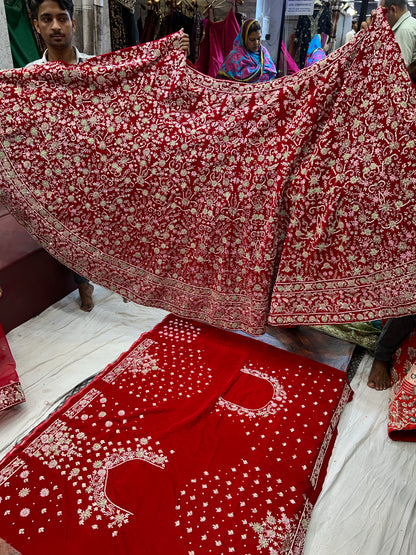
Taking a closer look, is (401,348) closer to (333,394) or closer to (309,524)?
(333,394)

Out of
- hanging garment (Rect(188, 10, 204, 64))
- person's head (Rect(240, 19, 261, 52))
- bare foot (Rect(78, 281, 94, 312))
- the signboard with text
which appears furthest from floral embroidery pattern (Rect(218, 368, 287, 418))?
hanging garment (Rect(188, 10, 204, 64))

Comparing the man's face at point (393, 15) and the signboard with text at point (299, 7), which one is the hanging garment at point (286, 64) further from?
the man's face at point (393, 15)

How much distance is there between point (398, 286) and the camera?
1.47m

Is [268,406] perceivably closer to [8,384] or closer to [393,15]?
[8,384]

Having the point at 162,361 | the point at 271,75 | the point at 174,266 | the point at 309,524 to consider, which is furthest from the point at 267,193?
the point at 271,75

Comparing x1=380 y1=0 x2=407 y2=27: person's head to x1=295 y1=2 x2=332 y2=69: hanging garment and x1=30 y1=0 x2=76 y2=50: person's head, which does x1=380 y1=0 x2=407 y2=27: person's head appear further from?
x1=30 y1=0 x2=76 y2=50: person's head

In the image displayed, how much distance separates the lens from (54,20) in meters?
1.89

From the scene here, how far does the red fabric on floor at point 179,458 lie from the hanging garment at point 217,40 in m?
2.77

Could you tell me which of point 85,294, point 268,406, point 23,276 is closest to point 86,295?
point 85,294

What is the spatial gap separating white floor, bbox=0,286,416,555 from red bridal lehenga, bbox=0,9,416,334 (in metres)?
0.35

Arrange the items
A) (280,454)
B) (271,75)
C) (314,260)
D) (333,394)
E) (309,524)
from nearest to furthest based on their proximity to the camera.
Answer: (309,524) < (280,454) < (314,260) < (333,394) < (271,75)

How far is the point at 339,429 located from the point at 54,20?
2.26 meters

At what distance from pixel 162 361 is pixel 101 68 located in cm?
128

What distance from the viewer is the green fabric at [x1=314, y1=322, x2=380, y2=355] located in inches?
76.2
